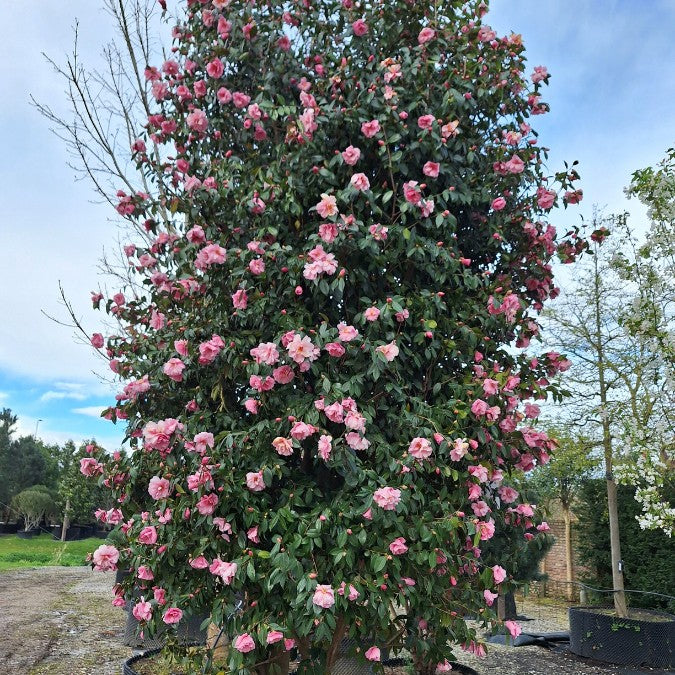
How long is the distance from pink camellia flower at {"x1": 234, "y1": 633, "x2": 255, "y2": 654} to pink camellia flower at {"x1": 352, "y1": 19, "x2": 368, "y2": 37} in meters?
3.04

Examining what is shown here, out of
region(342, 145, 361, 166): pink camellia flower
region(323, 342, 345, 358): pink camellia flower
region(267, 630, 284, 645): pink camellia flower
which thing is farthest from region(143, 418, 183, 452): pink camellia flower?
region(342, 145, 361, 166): pink camellia flower

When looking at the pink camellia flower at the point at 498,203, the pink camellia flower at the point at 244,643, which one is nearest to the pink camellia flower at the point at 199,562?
the pink camellia flower at the point at 244,643

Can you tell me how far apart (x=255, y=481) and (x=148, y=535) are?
2.00ft

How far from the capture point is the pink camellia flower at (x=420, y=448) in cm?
259

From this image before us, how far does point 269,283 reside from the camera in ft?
9.79

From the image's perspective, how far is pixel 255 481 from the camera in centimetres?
261

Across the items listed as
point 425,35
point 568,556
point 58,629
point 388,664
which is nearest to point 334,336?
point 425,35

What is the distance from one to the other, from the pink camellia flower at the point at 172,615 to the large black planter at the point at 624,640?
4898 millimetres

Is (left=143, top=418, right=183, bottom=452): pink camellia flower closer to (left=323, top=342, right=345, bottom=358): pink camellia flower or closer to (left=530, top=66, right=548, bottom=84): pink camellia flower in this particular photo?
(left=323, top=342, right=345, bottom=358): pink camellia flower

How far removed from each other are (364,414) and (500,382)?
27.0 inches

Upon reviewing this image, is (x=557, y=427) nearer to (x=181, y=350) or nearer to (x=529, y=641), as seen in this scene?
(x=529, y=641)

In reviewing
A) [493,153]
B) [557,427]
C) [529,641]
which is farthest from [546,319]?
[493,153]

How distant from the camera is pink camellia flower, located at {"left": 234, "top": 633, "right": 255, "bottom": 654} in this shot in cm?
250

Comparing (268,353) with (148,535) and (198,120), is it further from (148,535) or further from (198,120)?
(198,120)
